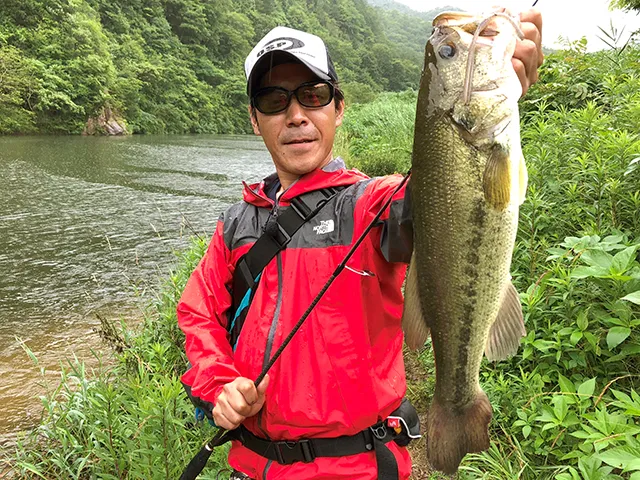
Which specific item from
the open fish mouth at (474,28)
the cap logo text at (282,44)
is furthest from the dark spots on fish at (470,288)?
the cap logo text at (282,44)

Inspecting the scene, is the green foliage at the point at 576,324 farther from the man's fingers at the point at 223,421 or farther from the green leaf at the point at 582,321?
the man's fingers at the point at 223,421

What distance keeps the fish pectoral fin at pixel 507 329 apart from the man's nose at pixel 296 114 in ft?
3.73

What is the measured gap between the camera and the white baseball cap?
197 centimetres

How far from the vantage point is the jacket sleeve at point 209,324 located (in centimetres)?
193

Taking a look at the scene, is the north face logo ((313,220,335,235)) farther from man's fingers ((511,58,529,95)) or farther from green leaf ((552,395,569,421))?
green leaf ((552,395,569,421))

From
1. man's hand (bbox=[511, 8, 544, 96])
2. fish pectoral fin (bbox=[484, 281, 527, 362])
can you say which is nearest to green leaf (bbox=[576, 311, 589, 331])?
fish pectoral fin (bbox=[484, 281, 527, 362])

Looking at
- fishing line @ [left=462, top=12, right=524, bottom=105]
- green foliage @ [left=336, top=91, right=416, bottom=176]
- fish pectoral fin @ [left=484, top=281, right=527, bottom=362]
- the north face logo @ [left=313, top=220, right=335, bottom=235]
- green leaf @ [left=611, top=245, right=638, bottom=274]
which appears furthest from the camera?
green foliage @ [left=336, top=91, right=416, bottom=176]

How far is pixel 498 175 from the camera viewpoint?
4.49 ft

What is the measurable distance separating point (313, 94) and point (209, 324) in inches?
46.7

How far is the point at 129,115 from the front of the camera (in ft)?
125

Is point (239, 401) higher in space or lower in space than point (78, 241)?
higher

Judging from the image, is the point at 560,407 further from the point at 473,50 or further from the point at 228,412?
the point at 473,50

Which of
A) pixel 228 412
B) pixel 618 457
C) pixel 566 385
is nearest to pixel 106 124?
pixel 228 412

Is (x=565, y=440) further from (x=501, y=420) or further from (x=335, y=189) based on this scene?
(x=335, y=189)
